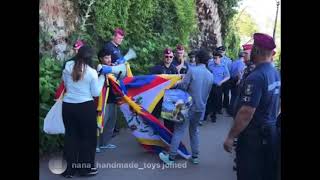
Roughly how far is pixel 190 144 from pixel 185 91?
1.55 feet

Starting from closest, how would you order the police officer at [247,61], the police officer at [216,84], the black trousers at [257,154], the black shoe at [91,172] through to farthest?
the black trousers at [257,154] → the police officer at [247,61] → the black shoe at [91,172] → the police officer at [216,84]

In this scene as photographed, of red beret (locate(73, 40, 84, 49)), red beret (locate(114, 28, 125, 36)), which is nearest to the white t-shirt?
red beret (locate(73, 40, 84, 49))

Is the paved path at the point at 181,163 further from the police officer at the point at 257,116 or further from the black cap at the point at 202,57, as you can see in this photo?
the black cap at the point at 202,57

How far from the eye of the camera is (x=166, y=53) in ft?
15.7

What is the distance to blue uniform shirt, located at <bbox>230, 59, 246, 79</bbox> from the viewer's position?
4.76 meters

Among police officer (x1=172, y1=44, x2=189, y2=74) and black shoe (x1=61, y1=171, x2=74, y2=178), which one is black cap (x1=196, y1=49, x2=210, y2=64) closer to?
police officer (x1=172, y1=44, x2=189, y2=74)

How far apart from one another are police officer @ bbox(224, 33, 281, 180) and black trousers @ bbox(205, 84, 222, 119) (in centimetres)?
43

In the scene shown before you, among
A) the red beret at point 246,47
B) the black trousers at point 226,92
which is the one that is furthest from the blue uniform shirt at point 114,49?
the red beret at point 246,47

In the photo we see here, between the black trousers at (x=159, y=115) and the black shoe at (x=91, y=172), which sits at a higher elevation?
the black trousers at (x=159, y=115)

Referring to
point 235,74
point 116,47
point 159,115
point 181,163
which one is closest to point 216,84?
point 235,74

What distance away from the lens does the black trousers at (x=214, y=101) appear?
15.8ft

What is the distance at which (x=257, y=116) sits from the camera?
4.39 metres
